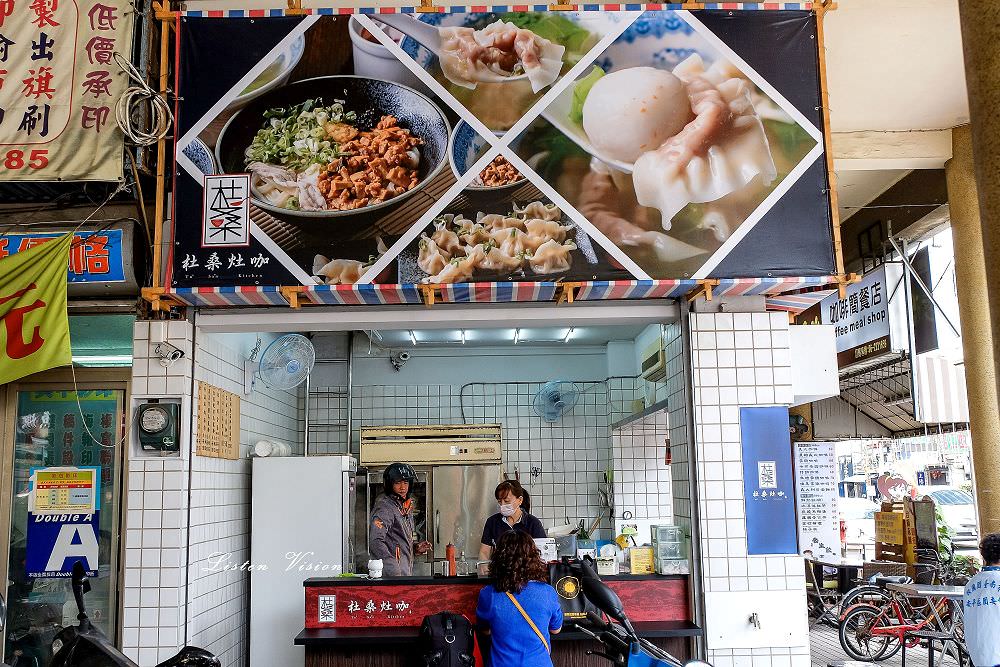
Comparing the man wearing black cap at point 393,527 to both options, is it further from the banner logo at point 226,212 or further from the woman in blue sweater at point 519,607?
the banner logo at point 226,212

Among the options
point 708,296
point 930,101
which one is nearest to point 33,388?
point 708,296

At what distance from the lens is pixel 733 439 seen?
5406mm

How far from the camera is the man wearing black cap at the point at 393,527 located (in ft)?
20.0

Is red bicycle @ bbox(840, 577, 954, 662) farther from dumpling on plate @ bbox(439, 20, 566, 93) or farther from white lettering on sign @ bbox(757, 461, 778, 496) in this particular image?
dumpling on plate @ bbox(439, 20, 566, 93)

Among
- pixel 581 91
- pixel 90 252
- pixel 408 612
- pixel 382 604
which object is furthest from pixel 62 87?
pixel 408 612

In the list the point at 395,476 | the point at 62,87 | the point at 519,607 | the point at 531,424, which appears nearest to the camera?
the point at 519,607

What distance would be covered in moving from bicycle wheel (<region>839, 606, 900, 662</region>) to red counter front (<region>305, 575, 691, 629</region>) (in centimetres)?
406

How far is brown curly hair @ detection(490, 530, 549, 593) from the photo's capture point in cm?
456

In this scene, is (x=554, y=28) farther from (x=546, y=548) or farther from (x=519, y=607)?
(x=519, y=607)

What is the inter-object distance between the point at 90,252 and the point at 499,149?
262 centimetres

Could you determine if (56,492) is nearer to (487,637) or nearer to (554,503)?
(487,637)

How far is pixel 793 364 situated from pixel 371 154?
9.90 ft

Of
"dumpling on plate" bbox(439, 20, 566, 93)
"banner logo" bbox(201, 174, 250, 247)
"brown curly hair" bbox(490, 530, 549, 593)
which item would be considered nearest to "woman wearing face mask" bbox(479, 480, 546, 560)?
"brown curly hair" bbox(490, 530, 549, 593)

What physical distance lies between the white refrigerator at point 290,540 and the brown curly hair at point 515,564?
256 cm
